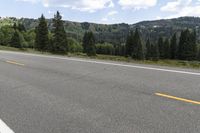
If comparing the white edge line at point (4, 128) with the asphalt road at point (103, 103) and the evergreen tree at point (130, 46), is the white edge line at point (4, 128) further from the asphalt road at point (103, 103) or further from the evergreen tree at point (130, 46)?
the evergreen tree at point (130, 46)

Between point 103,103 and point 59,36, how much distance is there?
4812cm

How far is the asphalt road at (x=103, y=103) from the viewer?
17.1ft

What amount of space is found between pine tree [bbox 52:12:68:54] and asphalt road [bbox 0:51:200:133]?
43.1m

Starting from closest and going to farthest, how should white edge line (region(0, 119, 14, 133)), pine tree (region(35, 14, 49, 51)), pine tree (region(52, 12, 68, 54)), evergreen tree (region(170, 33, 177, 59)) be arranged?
1. white edge line (region(0, 119, 14, 133))
2. pine tree (region(52, 12, 68, 54))
3. pine tree (region(35, 14, 49, 51))
4. evergreen tree (region(170, 33, 177, 59))

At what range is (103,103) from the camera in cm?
676

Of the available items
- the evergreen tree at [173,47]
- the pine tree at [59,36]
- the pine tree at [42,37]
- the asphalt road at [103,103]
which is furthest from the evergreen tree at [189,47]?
the asphalt road at [103,103]

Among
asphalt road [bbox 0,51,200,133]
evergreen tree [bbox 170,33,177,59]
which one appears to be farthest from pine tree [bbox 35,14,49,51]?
asphalt road [bbox 0,51,200,133]

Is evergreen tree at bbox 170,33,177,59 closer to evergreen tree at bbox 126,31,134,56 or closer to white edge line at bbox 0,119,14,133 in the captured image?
evergreen tree at bbox 126,31,134,56

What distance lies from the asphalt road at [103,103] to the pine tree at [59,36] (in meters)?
43.1

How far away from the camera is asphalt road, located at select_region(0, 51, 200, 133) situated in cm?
521

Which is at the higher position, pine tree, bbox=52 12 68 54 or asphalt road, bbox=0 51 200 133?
pine tree, bbox=52 12 68 54

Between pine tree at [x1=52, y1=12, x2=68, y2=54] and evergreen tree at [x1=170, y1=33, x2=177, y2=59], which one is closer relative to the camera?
pine tree at [x1=52, y1=12, x2=68, y2=54]

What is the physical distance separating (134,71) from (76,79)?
2.40 m

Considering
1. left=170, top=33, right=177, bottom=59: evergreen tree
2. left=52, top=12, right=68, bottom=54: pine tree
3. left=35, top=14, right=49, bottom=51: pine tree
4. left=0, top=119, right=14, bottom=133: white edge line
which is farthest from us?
left=170, top=33, right=177, bottom=59: evergreen tree
